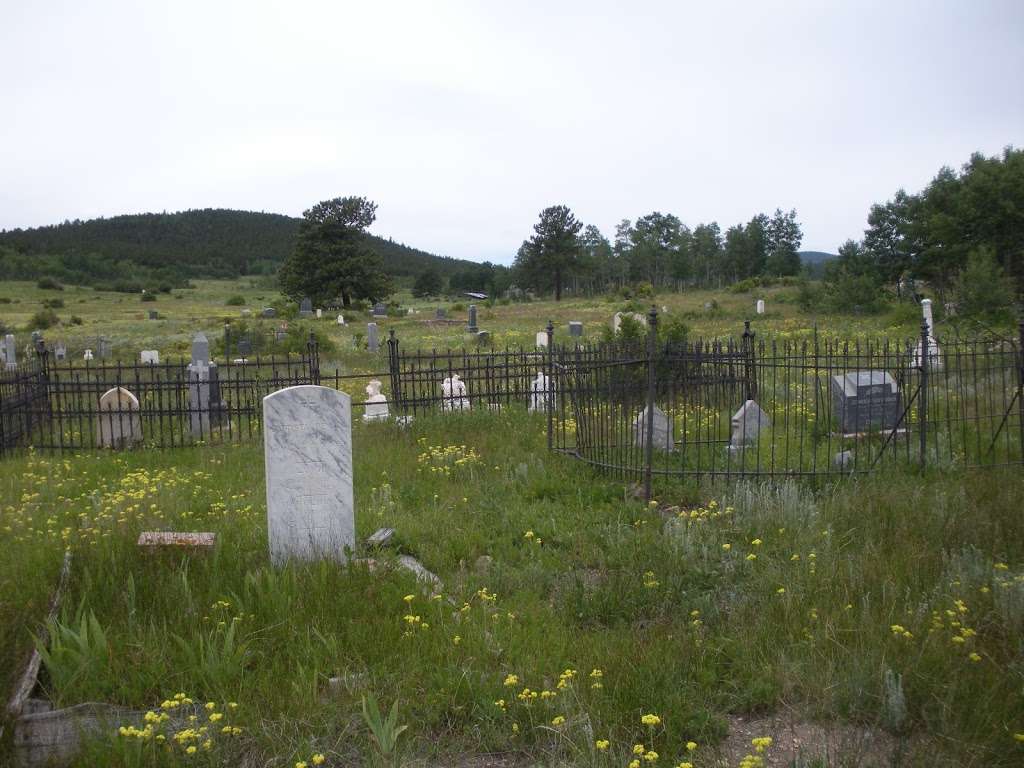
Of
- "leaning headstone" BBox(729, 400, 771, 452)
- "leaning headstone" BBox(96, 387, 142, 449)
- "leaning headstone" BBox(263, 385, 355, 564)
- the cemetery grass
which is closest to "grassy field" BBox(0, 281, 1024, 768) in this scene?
the cemetery grass

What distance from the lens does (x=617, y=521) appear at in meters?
6.79

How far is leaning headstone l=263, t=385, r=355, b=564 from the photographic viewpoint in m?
5.71

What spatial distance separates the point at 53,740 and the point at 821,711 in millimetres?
3464

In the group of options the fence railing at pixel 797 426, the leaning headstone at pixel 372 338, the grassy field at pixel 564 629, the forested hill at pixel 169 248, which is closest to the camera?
the grassy field at pixel 564 629

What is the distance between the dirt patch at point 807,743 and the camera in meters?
3.20

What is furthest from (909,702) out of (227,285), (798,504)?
(227,285)

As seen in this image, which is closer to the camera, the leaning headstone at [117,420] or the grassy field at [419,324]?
the leaning headstone at [117,420]

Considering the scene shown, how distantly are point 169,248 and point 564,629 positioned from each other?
12008 cm

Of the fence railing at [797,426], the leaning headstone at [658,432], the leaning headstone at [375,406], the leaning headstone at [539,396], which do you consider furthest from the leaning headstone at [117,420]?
the leaning headstone at [658,432]

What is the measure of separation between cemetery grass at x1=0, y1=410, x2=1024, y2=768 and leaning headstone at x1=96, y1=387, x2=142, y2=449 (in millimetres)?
4945

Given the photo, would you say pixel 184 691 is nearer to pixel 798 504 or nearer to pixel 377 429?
pixel 798 504

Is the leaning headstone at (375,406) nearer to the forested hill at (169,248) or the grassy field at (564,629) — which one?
the grassy field at (564,629)

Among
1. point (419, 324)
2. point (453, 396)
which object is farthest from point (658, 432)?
point (419, 324)

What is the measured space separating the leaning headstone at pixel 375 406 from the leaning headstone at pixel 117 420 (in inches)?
131
